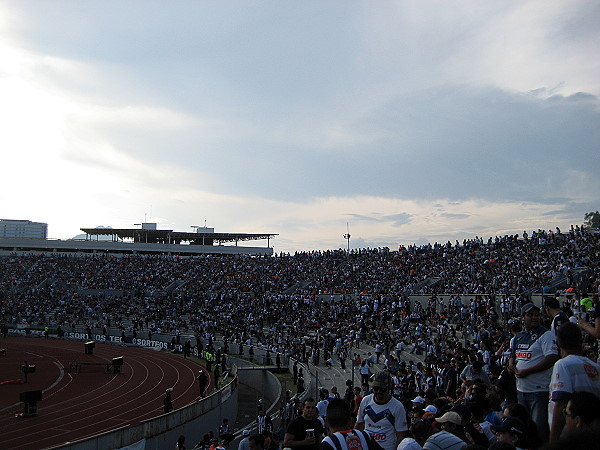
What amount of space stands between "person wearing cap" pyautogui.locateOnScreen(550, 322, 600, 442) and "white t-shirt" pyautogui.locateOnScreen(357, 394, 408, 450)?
174cm

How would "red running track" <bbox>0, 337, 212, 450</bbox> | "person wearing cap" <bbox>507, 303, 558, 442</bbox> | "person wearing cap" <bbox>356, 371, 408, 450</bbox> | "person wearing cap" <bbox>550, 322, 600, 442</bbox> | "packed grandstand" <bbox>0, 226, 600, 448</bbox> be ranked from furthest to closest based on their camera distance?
"packed grandstand" <bbox>0, 226, 600, 448</bbox> → "red running track" <bbox>0, 337, 212, 450</bbox> → "person wearing cap" <bbox>507, 303, 558, 442</bbox> → "person wearing cap" <bbox>356, 371, 408, 450</bbox> → "person wearing cap" <bbox>550, 322, 600, 442</bbox>

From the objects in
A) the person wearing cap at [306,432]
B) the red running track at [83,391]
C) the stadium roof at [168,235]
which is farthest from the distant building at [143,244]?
the person wearing cap at [306,432]

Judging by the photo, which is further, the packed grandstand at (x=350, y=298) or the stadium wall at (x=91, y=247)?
the stadium wall at (x=91, y=247)

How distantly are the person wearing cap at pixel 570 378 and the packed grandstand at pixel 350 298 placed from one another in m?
0.32

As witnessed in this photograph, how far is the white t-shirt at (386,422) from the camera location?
588cm

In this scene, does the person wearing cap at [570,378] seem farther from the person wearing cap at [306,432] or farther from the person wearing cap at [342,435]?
the person wearing cap at [306,432]

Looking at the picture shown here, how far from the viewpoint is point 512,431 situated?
178 inches

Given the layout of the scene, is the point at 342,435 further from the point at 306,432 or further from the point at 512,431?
the point at 306,432

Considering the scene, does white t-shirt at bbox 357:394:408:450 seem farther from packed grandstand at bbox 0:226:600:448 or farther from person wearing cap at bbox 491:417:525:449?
person wearing cap at bbox 491:417:525:449

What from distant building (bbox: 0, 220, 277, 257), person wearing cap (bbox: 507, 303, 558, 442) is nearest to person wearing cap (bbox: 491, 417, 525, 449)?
person wearing cap (bbox: 507, 303, 558, 442)

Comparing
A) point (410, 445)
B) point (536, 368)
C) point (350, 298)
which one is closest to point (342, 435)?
point (410, 445)

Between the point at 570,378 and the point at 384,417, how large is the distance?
2.12 metres

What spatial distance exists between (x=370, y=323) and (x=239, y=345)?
8.77 metres

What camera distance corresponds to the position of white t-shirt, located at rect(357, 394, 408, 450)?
231 inches
